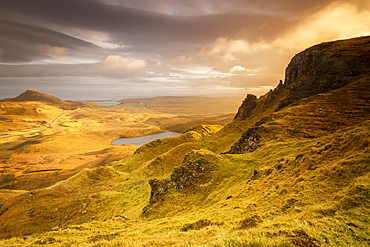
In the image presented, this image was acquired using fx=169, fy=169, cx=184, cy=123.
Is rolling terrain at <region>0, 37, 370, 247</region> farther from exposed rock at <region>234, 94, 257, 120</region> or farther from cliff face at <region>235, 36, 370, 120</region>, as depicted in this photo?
exposed rock at <region>234, 94, 257, 120</region>

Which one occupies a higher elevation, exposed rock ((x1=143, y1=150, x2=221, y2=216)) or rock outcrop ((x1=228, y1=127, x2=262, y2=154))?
rock outcrop ((x1=228, y1=127, x2=262, y2=154))

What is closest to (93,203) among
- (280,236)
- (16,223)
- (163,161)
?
(16,223)

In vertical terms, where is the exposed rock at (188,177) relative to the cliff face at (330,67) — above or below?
below

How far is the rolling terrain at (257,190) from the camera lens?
488 inches

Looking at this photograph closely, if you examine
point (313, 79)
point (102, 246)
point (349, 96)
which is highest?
point (313, 79)

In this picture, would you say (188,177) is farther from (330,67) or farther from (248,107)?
(248,107)

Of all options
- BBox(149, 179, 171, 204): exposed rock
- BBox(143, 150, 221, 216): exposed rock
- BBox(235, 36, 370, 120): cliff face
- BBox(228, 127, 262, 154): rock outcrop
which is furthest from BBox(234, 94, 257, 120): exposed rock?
BBox(149, 179, 171, 204): exposed rock

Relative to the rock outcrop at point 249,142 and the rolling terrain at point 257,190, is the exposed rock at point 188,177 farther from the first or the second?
the rock outcrop at point 249,142

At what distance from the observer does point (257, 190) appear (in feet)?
83.3

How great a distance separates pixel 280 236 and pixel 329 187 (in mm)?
10344

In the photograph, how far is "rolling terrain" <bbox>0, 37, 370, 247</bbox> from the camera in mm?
12383

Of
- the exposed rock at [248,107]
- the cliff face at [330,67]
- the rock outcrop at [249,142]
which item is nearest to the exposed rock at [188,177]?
the rock outcrop at [249,142]

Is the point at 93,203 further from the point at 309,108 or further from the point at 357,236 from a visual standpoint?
the point at 309,108

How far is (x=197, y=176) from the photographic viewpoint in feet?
131
